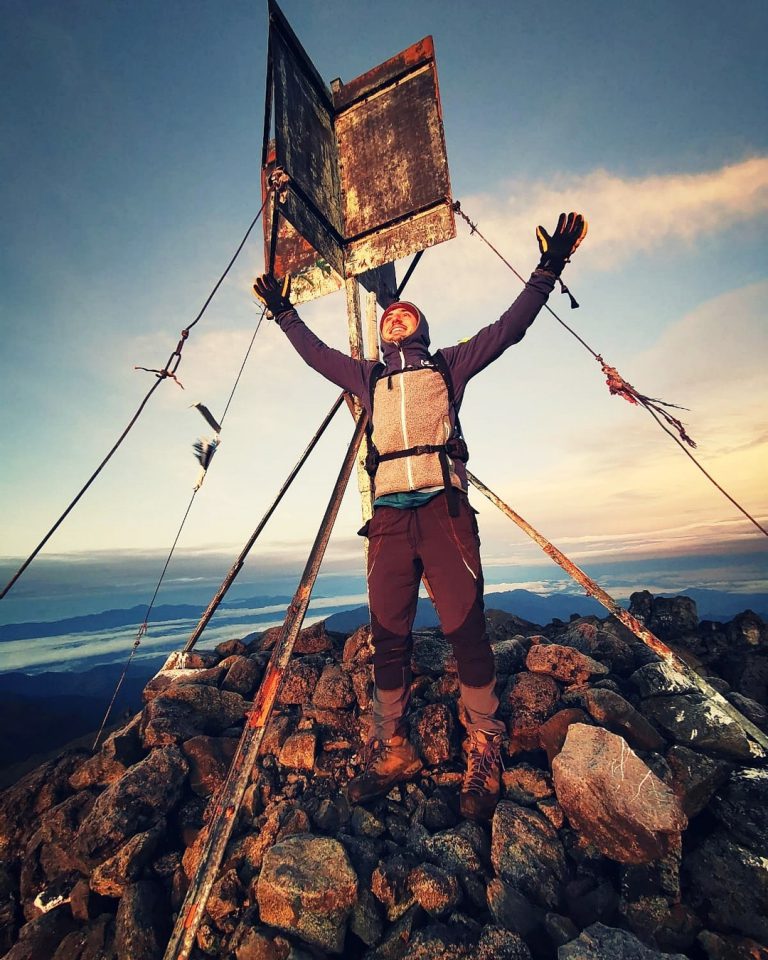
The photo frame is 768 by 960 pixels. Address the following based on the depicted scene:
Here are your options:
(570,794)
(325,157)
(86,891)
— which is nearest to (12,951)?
(86,891)

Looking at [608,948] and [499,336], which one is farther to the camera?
[499,336]

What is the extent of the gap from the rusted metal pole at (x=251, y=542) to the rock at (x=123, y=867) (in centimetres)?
239

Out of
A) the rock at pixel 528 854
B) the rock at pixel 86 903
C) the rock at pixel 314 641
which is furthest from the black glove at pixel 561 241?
the rock at pixel 86 903

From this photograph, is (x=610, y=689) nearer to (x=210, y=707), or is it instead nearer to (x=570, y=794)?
(x=570, y=794)

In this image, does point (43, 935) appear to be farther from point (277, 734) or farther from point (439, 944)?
point (439, 944)

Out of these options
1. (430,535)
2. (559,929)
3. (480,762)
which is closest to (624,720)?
(480,762)

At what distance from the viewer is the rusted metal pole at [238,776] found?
1982mm

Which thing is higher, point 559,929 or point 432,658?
point 432,658

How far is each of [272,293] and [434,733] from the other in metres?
4.85

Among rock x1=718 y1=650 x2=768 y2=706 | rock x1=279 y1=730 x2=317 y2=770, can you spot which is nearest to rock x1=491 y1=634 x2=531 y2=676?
rock x1=279 y1=730 x2=317 y2=770

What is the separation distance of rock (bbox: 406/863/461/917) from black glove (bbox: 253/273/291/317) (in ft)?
16.5

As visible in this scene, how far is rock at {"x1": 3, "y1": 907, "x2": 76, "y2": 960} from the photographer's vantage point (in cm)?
269

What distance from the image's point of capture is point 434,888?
246 centimetres

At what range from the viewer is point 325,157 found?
5391mm
